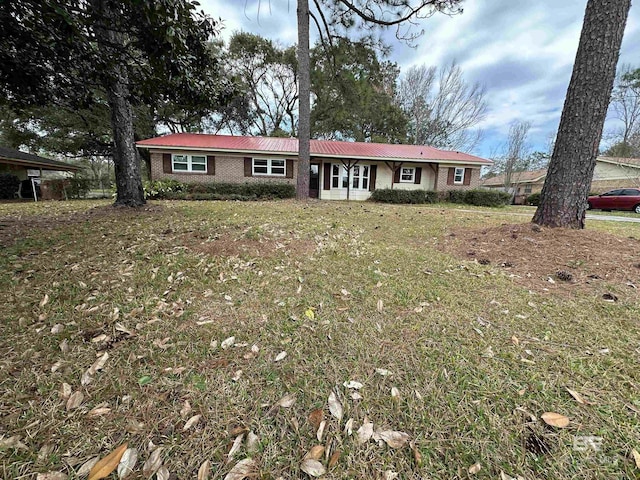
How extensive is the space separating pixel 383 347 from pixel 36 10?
5.21 metres

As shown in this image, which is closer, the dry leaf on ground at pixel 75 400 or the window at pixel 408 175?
the dry leaf on ground at pixel 75 400

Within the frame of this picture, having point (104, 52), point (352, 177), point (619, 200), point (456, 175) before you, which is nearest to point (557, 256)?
point (104, 52)

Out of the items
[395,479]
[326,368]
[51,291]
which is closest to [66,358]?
[51,291]

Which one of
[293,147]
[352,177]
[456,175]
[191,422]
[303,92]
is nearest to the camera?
[191,422]

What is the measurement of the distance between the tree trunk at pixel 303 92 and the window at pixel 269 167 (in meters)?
5.08

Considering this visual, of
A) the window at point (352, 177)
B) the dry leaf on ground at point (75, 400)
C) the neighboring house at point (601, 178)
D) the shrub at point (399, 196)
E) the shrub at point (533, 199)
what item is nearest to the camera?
the dry leaf on ground at point (75, 400)

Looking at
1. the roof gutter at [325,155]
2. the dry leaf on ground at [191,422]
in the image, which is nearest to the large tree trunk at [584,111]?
the dry leaf on ground at [191,422]

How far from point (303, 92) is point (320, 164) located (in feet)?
21.1

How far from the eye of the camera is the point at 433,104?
950 inches

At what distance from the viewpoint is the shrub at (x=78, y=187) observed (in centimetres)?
1232

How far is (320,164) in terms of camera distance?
52.3 feet

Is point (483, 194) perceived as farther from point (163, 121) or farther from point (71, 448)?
point (163, 121)

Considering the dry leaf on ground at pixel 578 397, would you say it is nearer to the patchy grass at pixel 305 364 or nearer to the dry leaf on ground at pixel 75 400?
the patchy grass at pixel 305 364

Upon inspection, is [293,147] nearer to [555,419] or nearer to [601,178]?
[555,419]
